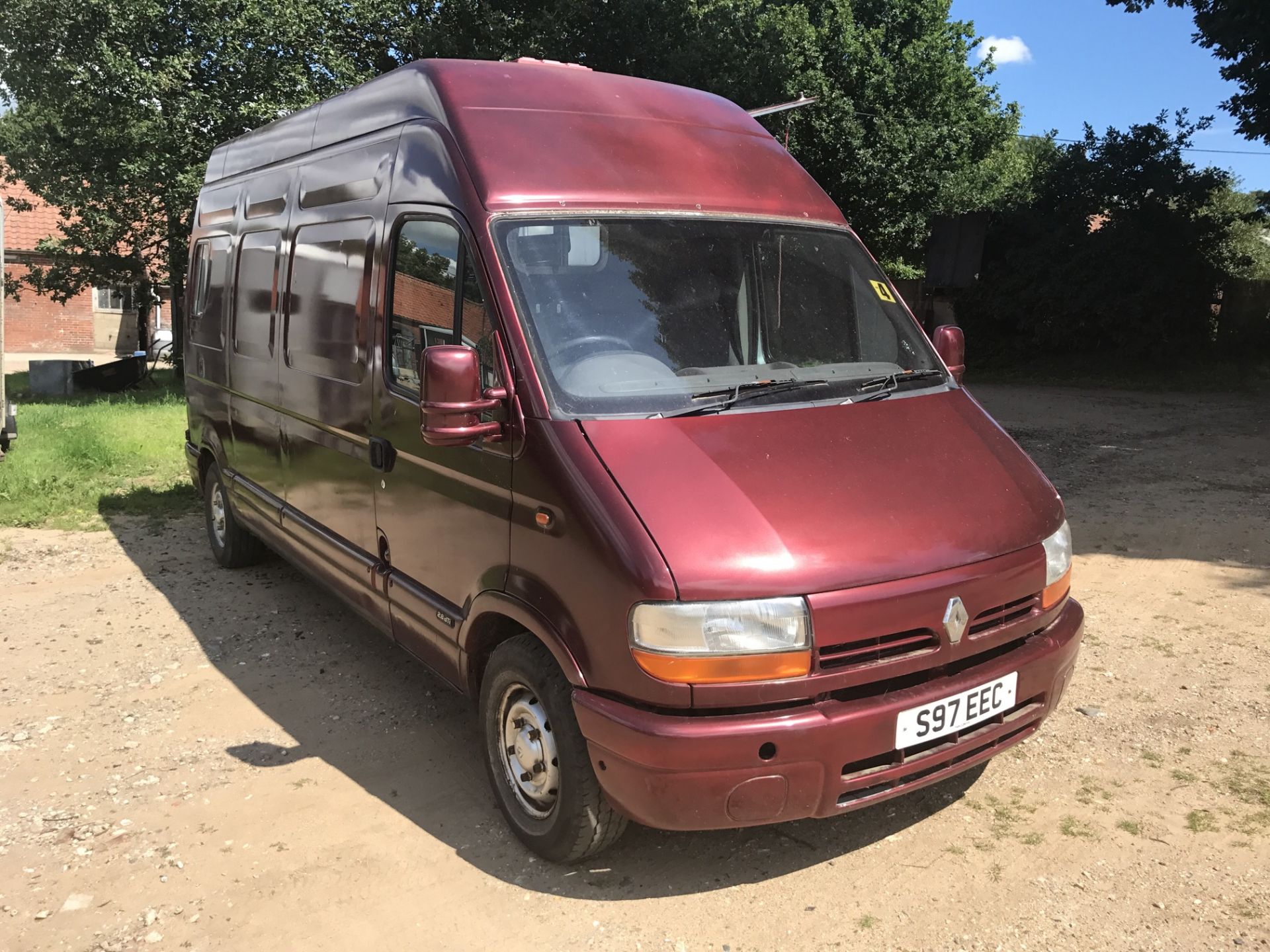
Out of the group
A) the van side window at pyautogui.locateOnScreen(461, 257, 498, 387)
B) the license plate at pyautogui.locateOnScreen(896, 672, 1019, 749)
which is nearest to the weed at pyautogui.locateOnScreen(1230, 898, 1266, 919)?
the license plate at pyautogui.locateOnScreen(896, 672, 1019, 749)

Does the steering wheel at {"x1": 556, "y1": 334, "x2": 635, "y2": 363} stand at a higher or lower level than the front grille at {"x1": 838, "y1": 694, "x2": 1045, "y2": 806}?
higher

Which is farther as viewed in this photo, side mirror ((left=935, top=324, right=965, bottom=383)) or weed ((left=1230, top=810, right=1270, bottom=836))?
side mirror ((left=935, top=324, right=965, bottom=383))

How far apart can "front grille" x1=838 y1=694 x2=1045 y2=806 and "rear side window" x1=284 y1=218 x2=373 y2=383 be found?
268 cm

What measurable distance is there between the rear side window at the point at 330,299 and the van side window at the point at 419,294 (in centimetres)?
29

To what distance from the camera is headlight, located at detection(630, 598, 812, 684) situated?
2.92 m

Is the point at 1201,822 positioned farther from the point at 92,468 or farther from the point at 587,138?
the point at 92,468

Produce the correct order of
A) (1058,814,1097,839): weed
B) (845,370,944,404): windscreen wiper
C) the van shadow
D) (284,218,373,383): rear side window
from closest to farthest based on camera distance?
the van shadow → (1058,814,1097,839): weed → (845,370,944,404): windscreen wiper → (284,218,373,383): rear side window

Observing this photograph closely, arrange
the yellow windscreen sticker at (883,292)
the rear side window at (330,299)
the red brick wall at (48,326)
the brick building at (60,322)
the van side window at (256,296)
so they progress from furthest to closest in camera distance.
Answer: the red brick wall at (48,326) < the brick building at (60,322) < the van side window at (256,296) < the rear side window at (330,299) < the yellow windscreen sticker at (883,292)

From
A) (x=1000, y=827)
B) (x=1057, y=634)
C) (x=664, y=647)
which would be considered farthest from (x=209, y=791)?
(x=1057, y=634)

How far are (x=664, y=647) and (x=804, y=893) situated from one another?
109 cm

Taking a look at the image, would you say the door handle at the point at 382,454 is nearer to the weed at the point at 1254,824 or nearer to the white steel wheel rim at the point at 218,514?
the white steel wheel rim at the point at 218,514

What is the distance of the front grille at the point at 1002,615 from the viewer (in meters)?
3.28

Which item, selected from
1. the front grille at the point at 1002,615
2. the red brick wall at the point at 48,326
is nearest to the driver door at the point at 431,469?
the front grille at the point at 1002,615

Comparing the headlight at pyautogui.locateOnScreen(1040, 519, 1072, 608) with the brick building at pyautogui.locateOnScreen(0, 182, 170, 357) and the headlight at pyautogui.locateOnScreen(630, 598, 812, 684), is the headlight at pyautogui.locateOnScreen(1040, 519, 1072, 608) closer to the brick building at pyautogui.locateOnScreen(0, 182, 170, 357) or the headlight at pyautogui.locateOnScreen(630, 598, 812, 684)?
the headlight at pyautogui.locateOnScreen(630, 598, 812, 684)
